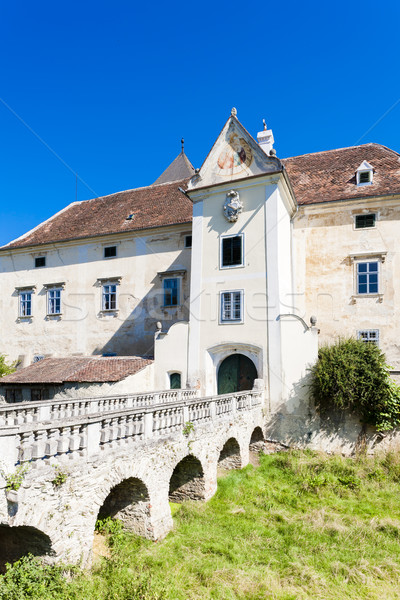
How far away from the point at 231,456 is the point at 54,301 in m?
17.8

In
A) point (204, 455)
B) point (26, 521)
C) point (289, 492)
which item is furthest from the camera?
point (289, 492)

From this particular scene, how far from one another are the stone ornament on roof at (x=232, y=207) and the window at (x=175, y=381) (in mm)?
8151

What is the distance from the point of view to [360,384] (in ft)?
56.0

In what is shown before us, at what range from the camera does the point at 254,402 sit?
18234 millimetres

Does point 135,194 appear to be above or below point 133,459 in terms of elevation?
above

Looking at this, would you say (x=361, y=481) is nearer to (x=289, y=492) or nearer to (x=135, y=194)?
(x=289, y=492)

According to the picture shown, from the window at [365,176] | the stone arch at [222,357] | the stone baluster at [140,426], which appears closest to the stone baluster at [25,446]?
the stone baluster at [140,426]

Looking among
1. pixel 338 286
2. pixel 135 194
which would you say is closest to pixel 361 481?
pixel 338 286

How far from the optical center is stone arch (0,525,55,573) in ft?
24.8

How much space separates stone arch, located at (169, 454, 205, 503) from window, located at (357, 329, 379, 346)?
37.4ft

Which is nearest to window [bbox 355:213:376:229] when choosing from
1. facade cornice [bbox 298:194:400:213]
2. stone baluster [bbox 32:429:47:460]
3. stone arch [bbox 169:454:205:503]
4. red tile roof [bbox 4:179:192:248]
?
facade cornice [bbox 298:194:400:213]

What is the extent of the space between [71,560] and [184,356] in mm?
13217

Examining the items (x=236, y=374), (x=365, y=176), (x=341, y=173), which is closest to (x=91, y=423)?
(x=236, y=374)

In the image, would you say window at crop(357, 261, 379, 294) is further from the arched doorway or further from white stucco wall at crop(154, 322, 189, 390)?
white stucco wall at crop(154, 322, 189, 390)
